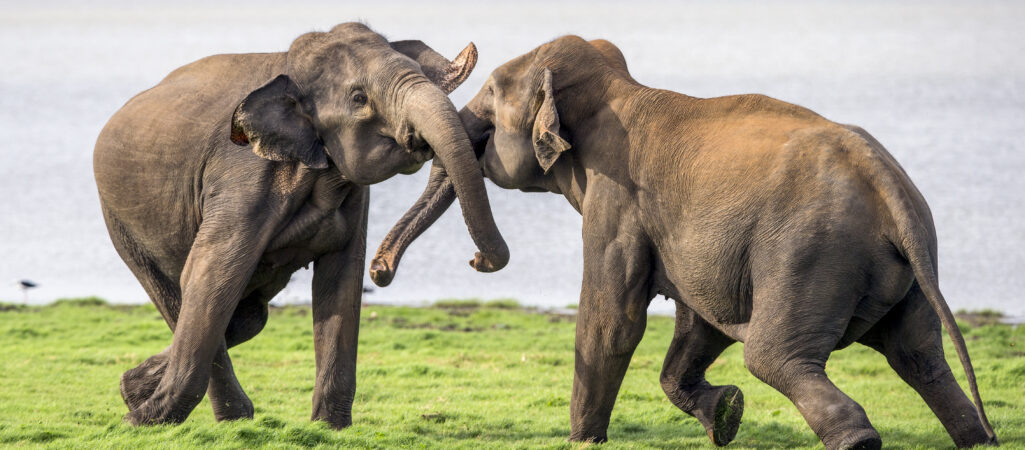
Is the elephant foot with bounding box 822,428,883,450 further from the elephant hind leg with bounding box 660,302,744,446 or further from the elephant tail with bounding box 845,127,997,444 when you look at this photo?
the elephant hind leg with bounding box 660,302,744,446

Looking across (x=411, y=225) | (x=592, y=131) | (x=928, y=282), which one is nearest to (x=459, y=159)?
(x=592, y=131)

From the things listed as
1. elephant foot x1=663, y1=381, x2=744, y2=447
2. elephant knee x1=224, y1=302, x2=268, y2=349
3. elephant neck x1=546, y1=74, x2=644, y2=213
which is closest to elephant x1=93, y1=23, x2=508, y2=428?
elephant knee x1=224, y1=302, x2=268, y2=349

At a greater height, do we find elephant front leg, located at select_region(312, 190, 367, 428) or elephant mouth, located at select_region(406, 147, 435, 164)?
elephant mouth, located at select_region(406, 147, 435, 164)

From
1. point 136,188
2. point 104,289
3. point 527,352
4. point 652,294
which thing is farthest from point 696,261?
point 104,289

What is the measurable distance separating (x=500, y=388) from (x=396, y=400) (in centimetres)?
92

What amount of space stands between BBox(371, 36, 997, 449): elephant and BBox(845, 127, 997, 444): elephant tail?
0.03 ft

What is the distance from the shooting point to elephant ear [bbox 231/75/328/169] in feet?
25.1

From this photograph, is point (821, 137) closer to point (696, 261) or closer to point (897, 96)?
point (696, 261)

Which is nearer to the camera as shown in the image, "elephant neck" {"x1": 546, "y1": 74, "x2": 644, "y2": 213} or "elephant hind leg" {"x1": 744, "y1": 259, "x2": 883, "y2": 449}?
"elephant hind leg" {"x1": 744, "y1": 259, "x2": 883, "y2": 449}

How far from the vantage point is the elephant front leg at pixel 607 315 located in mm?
7648

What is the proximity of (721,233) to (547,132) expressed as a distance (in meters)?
1.14

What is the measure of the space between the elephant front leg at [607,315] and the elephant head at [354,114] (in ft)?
1.79

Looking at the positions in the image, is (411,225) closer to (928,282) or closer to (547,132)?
(547,132)

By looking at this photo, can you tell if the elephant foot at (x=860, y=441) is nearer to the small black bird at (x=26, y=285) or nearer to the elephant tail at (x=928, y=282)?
the elephant tail at (x=928, y=282)
